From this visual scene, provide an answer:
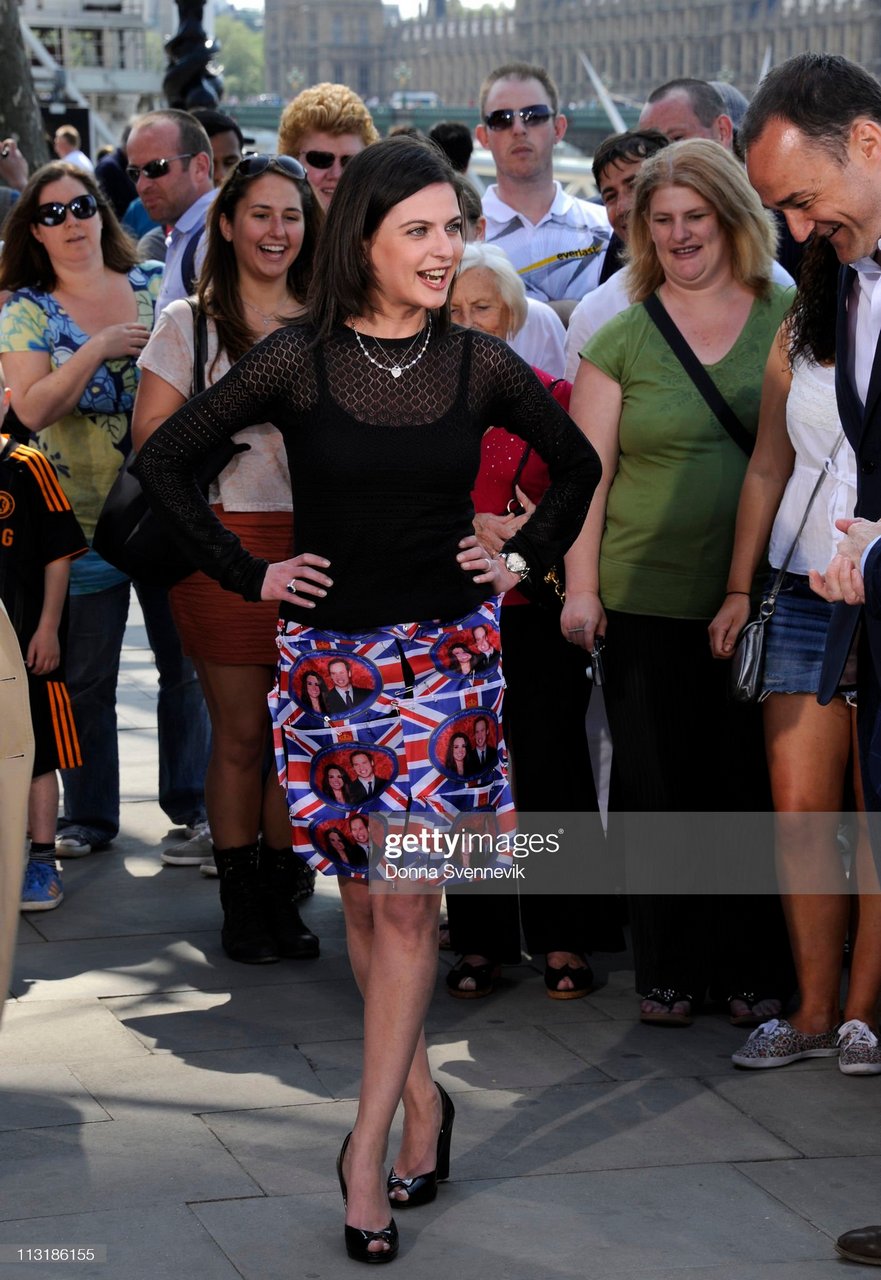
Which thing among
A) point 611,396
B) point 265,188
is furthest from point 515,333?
point 265,188

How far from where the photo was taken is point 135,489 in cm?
522

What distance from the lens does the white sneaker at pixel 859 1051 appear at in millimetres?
4262

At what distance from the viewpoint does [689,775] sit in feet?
15.6

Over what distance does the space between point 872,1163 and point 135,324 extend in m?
3.37

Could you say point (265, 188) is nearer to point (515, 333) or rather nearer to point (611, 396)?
point (515, 333)

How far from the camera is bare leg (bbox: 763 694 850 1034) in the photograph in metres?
4.36

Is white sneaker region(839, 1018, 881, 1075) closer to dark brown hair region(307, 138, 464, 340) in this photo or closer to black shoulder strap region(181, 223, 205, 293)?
dark brown hair region(307, 138, 464, 340)

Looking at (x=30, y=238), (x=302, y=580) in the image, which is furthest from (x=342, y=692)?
(x=30, y=238)

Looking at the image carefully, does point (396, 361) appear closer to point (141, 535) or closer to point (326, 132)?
point (141, 535)

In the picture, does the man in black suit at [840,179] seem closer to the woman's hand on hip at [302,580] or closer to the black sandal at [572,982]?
the woman's hand on hip at [302,580]

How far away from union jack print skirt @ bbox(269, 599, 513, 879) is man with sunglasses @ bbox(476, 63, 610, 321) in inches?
125

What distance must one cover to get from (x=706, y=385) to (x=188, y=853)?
2.41 metres

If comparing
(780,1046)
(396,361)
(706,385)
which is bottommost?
(780,1046)

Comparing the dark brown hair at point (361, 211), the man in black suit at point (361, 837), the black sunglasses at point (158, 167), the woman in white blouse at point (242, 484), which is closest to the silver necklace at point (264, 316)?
the woman in white blouse at point (242, 484)
